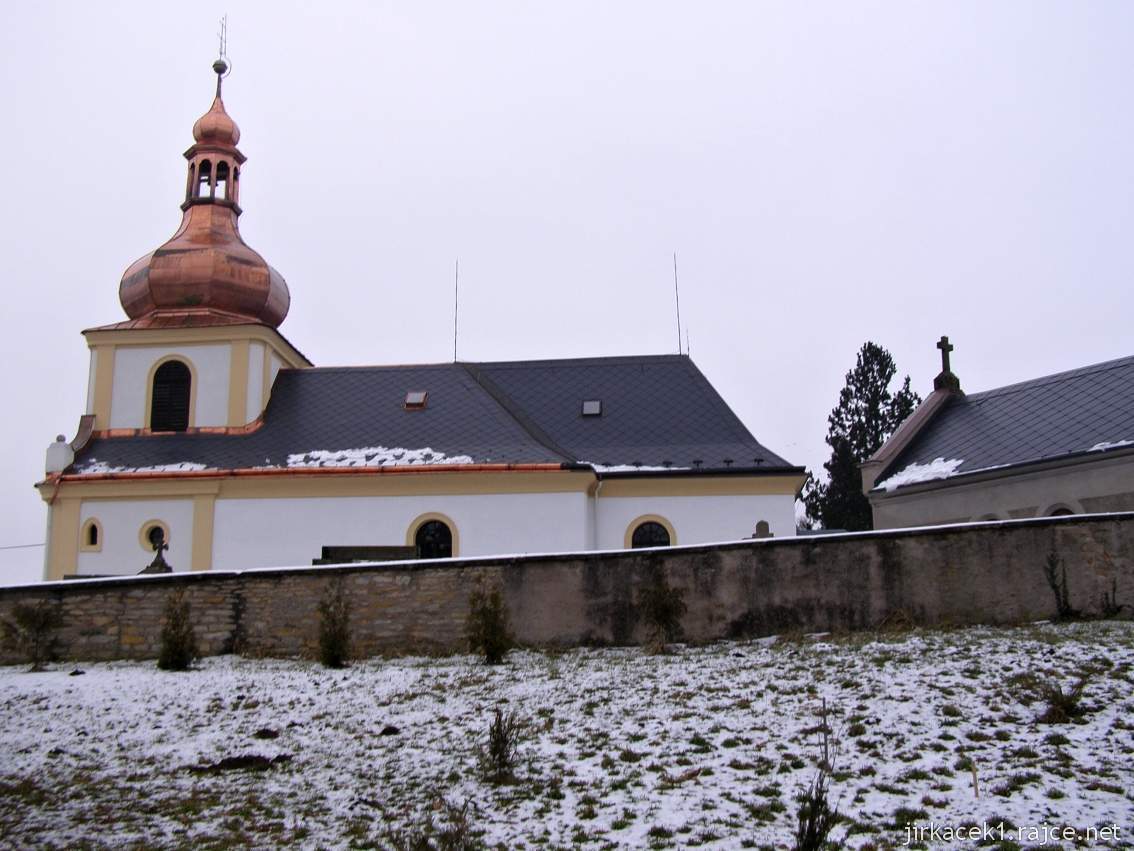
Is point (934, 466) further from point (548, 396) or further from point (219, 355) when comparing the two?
point (219, 355)

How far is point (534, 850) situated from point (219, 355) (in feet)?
64.9

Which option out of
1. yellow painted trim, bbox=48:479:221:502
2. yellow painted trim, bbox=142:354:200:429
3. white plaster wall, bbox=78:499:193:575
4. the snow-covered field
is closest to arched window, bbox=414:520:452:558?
yellow painted trim, bbox=48:479:221:502

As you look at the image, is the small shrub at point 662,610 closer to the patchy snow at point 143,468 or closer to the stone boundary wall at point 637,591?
the stone boundary wall at point 637,591

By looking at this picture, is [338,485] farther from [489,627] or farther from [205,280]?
[489,627]

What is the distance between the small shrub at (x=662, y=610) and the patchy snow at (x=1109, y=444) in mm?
8666

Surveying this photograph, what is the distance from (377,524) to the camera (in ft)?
75.8

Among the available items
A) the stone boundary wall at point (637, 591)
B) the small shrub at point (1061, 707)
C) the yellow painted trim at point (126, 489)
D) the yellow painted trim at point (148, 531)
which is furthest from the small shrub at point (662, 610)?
the yellow painted trim at point (148, 531)

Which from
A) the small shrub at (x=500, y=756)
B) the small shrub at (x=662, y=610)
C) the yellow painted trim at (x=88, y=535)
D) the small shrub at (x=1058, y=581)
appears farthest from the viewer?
the yellow painted trim at (x=88, y=535)

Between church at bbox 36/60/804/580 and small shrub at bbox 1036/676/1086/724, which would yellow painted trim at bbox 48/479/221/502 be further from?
small shrub at bbox 1036/676/1086/724

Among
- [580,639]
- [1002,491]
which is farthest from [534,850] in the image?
[1002,491]

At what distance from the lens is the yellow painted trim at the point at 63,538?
77.4 ft

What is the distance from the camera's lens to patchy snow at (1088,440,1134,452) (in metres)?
19.0

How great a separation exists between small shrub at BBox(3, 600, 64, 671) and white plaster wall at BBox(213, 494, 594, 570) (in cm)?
699

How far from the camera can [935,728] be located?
9.94m
